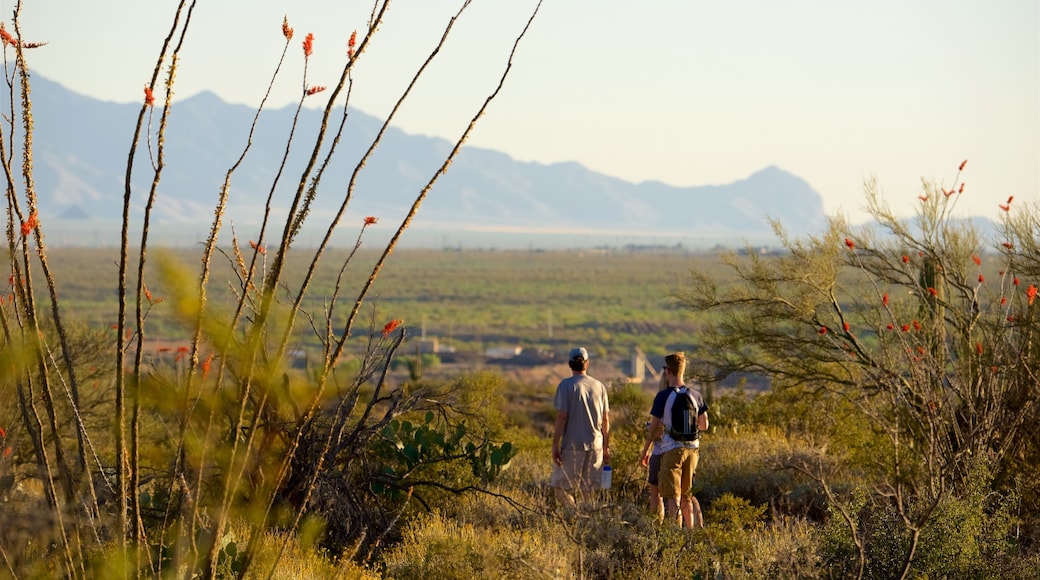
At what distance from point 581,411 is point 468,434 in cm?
292

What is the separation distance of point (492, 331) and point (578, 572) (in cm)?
6501

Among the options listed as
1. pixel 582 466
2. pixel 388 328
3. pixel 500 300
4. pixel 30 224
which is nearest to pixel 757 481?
pixel 582 466

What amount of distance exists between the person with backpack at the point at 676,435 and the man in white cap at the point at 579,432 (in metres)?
0.49

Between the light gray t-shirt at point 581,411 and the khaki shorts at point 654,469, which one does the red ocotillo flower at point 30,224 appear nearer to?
the light gray t-shirt at point 581,411

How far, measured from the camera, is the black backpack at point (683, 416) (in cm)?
816

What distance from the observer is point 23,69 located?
10.3 ft

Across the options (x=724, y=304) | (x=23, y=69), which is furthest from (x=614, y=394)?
(x=23, y=69)

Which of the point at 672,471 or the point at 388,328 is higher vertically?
the point at 388,328

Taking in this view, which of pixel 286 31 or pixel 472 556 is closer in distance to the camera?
pixel 286 31

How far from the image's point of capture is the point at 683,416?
8.18 m

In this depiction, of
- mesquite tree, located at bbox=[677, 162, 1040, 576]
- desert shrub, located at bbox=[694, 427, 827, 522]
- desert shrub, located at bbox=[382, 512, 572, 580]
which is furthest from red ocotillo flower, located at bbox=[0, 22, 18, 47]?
desert shrub, located at bbox=[694, 427, 827, 522]

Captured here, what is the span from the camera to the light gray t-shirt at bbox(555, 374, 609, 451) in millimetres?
8578

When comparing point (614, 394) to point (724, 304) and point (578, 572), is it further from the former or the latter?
point (578, 572)

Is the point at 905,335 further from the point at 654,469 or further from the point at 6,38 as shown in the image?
the point at 6,38
